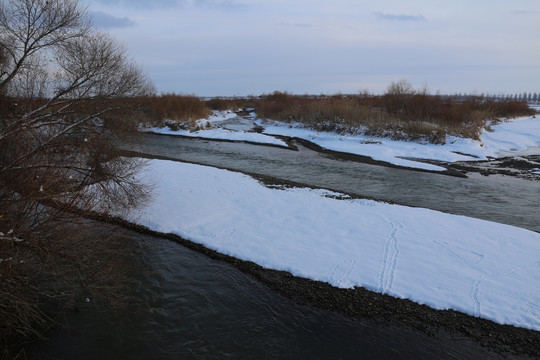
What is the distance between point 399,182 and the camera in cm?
1555

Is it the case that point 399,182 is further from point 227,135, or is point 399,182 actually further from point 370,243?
point 227,135

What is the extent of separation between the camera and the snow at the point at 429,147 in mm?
21453

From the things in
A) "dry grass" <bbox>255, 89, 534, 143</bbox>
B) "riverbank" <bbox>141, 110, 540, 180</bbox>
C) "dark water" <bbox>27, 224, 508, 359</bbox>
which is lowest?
"dark water" <bbox>27, 224, 508, 359</bbox>

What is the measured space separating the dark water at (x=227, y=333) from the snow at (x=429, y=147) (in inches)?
572

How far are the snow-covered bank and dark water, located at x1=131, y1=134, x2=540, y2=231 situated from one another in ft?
7.12

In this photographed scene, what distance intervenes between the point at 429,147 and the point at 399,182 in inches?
403

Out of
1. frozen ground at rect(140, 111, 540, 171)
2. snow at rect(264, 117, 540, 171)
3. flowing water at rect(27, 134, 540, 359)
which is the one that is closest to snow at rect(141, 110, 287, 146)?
frozen ground at rect(140, 111, 540, 171)

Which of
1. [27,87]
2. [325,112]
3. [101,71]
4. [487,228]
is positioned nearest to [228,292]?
[487,228]

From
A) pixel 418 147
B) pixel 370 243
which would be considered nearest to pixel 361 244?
pixel 370 243

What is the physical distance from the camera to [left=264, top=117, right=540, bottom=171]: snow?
2145 cm

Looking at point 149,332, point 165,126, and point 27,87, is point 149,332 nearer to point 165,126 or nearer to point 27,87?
point 27,87

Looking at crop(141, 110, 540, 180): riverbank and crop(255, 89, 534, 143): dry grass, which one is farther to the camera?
crop(255, 89, 534, 143): dry grass

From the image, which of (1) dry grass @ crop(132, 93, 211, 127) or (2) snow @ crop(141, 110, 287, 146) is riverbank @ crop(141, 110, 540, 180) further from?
(1) dry grass @ crop(132, 93, 211, 127)

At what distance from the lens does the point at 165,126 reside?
34906 mm
